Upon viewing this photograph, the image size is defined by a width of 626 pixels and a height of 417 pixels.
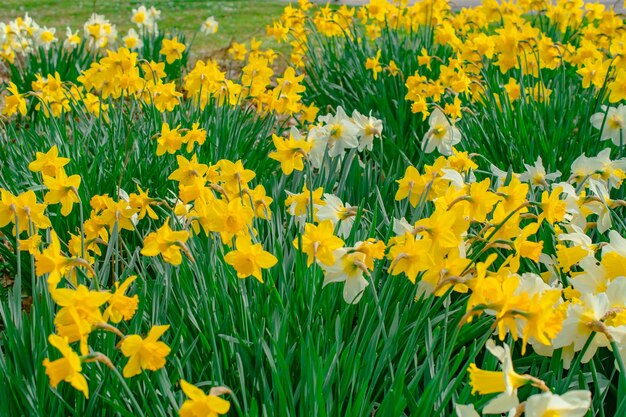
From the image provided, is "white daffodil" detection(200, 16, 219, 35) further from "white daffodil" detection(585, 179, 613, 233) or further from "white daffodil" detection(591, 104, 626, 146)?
"white daffodil" detection(585, 179, 613, 233)

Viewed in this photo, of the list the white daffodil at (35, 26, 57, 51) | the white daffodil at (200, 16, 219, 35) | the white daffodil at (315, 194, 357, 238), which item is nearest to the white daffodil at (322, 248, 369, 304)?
the white daffodil at (315, 194, 357, 238)

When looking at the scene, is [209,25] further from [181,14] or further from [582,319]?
[582,319]

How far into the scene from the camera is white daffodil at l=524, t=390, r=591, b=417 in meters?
1.02

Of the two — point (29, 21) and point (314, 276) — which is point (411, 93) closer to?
point (314, 276)

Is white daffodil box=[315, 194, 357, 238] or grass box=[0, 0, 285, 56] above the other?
white daffodil box=[315, 194, 357, 238]

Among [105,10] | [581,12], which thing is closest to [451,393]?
[581,12]

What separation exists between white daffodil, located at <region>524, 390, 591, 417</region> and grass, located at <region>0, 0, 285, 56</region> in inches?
255

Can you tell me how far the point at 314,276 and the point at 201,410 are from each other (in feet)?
2.63

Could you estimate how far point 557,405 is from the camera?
40.7 inches

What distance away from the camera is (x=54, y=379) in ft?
3.61

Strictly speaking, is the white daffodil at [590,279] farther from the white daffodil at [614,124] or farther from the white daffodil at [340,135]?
the white daffodil at [614,124]

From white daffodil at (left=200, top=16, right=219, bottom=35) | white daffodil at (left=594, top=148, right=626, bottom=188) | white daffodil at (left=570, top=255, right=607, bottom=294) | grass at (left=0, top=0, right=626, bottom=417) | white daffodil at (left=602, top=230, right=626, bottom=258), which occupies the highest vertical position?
white daffodil at (left=602, top=230, right=626, bottom=258)

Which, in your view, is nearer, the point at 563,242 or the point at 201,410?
the point at 201,410

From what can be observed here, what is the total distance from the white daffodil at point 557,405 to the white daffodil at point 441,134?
5.33 feet
